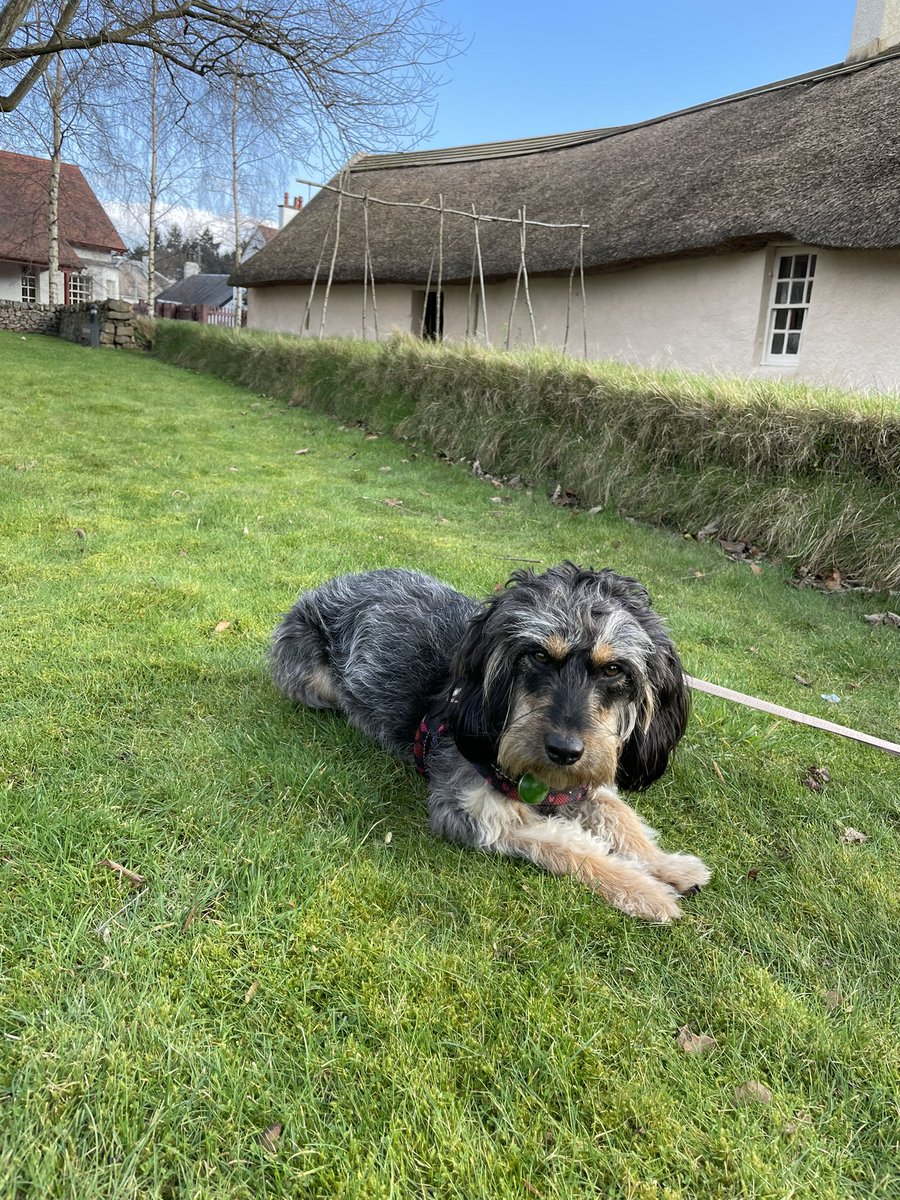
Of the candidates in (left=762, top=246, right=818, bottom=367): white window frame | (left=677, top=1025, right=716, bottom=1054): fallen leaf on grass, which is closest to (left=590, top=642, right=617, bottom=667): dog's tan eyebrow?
(left=677, top=1025, right=716, bottom=1054): fallen leaf on grass

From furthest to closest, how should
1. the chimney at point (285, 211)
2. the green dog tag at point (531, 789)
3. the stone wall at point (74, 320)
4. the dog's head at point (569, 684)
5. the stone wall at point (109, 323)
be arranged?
1. the chimney at point (285, 211)
2. the stone wall at point (74, 320)
3. the stone wall at point (109, 323)
4. the green dog tag at point (531, 789)
5. the dog's head at point (569, 684)

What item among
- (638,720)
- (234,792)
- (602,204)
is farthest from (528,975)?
(602,204)

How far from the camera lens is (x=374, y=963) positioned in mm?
2318

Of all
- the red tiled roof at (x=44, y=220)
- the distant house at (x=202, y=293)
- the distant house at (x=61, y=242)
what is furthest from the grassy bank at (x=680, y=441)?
the distant house at (x=202, y=293)

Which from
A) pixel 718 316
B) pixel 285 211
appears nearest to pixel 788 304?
pixel 718 316

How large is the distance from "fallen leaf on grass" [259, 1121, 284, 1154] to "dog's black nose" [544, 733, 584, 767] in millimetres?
1281

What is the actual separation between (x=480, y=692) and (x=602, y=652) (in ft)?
1.62

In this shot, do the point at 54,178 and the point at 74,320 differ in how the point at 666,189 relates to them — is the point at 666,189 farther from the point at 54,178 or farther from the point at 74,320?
the point at 54,178

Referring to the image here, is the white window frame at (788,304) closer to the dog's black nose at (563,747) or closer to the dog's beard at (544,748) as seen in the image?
the dog's beard at (544,748)

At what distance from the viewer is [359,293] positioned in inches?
998

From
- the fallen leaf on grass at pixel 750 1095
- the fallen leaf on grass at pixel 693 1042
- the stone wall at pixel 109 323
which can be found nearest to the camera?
the fallen leaf on grass at pixel 750 1095

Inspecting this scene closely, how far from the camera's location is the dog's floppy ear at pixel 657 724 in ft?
9.36

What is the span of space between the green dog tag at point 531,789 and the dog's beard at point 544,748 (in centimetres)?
4

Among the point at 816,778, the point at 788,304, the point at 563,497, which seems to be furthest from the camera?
the point at 788,304
